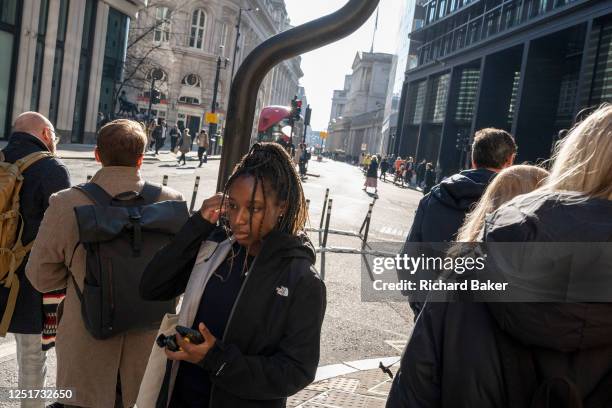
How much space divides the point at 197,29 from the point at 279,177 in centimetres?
7392

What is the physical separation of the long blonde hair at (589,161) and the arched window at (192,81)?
72052 mm

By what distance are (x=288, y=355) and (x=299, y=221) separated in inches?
19.1

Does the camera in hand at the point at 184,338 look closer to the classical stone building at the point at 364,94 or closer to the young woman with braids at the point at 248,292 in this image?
the young woman with braids at the point at 248,292

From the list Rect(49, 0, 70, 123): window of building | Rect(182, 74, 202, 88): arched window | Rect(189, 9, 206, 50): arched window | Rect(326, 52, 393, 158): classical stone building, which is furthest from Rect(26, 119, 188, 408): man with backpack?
Rect(326, 52, 393, 158): classical stone building

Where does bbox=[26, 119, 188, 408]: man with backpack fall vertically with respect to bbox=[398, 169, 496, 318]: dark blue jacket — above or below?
below

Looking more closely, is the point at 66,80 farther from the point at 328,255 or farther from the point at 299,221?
the point at 299,221

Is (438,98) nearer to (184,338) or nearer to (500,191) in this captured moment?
(500,191)

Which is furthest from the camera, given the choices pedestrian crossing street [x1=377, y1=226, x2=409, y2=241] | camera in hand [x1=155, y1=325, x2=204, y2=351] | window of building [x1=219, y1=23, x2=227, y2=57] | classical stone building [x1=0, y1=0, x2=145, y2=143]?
window of building [x1=219, y1=23, x2=227, y2=57]

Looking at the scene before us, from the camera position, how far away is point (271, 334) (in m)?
2.22

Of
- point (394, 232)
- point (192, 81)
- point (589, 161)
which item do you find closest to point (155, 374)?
point (589, 161)

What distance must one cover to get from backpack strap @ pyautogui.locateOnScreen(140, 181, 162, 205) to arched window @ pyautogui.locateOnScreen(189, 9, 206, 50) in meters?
71.7

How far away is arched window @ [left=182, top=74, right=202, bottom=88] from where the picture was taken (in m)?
71.7

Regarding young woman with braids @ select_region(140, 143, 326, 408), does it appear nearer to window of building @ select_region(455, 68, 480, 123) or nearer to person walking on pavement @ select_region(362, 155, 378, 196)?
person walking on pavement @ select_region(362, 155, 378, 196)

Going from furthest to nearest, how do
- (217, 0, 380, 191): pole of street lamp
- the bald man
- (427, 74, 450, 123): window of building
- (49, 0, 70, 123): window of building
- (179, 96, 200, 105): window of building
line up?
(179, 96, 200, 105): window of building → (427, 74, 450, 123): window of building → (49, 0, 70, 123): window of building → the bald man → (217, 0, 380, 191): pole of street lamp
